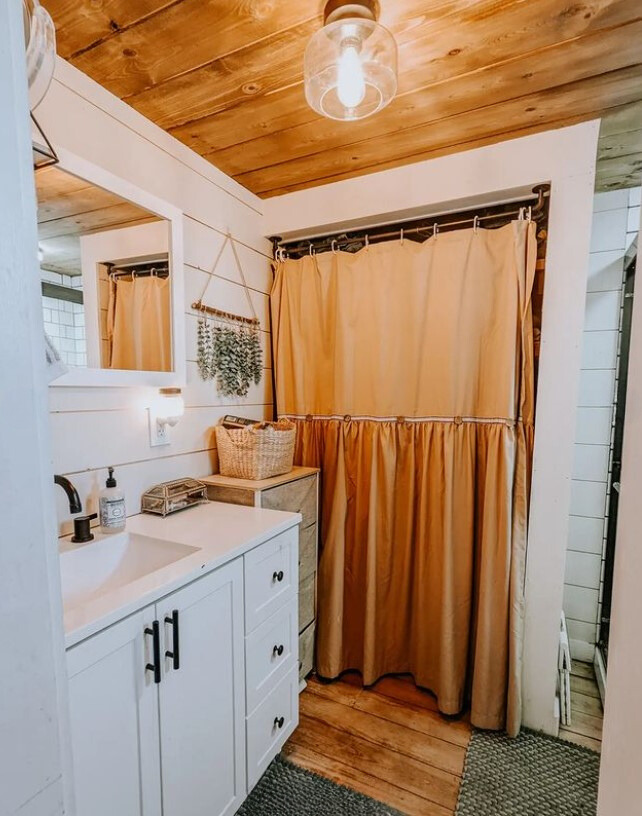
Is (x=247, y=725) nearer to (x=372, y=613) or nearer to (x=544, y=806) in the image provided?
(x=372, y=613)

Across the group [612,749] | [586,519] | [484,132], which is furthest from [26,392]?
[586,519]

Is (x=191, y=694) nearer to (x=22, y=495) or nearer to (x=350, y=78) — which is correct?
(x=22, y=495)

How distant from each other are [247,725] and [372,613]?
2.59 ft

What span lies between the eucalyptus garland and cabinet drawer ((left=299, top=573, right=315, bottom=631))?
0.95 metres

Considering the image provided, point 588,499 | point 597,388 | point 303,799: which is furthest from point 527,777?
point 597,388

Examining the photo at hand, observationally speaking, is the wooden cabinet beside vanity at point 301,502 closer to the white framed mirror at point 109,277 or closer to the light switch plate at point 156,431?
the light switch plate at point 156,431

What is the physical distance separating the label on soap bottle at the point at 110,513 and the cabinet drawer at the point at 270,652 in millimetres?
566

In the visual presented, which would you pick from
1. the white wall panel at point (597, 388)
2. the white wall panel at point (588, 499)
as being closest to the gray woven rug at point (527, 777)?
the white wall panel at point (588, 499)

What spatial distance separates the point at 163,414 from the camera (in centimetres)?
157

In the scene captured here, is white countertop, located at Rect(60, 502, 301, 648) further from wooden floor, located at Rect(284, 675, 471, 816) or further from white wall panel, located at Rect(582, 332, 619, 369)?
white wall panel, located at Rect(582, 332, 619, 369)

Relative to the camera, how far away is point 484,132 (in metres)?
1.58

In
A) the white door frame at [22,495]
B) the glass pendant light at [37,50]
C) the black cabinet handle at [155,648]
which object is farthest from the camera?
the black cabinet handle at [155,648]

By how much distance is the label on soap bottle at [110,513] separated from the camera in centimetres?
129

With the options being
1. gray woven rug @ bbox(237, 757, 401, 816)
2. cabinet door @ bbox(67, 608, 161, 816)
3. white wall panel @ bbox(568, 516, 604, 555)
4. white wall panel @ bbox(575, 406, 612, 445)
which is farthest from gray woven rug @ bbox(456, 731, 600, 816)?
white wall panel @ bbox(575, 406, 612, 445)
